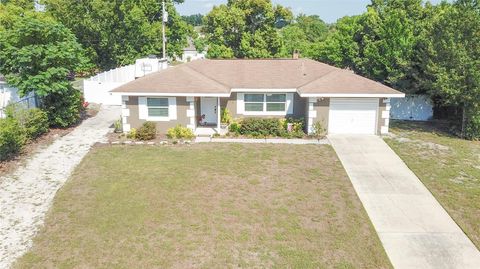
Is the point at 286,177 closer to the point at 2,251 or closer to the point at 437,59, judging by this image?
the point at 2,251

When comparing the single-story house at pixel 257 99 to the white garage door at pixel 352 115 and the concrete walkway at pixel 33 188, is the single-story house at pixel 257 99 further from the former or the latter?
the concrete walkway at pixel 33 188

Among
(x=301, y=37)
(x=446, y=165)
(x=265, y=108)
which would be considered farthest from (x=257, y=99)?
(x=301, y=37)

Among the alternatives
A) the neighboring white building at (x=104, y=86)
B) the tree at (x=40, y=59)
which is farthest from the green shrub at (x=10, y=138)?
the neighboring white building at (x=104, y=86)

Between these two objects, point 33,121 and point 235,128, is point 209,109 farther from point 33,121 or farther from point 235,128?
point 33,121

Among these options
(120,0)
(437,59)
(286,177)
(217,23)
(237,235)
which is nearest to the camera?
(237,235)

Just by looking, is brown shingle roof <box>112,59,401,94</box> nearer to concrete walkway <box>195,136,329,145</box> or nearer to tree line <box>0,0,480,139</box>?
concrete walkway <box>195,136,329,145</box>

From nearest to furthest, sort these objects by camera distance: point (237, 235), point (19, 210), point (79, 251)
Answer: point (79, 251)
point (237, 235)
point (19, 210)

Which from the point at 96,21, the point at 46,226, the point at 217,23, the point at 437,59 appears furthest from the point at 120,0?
the point at 46,226

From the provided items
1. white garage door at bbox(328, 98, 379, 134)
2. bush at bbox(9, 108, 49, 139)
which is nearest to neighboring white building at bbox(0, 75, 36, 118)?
bush at bbox(9, 108, 49, 139)
